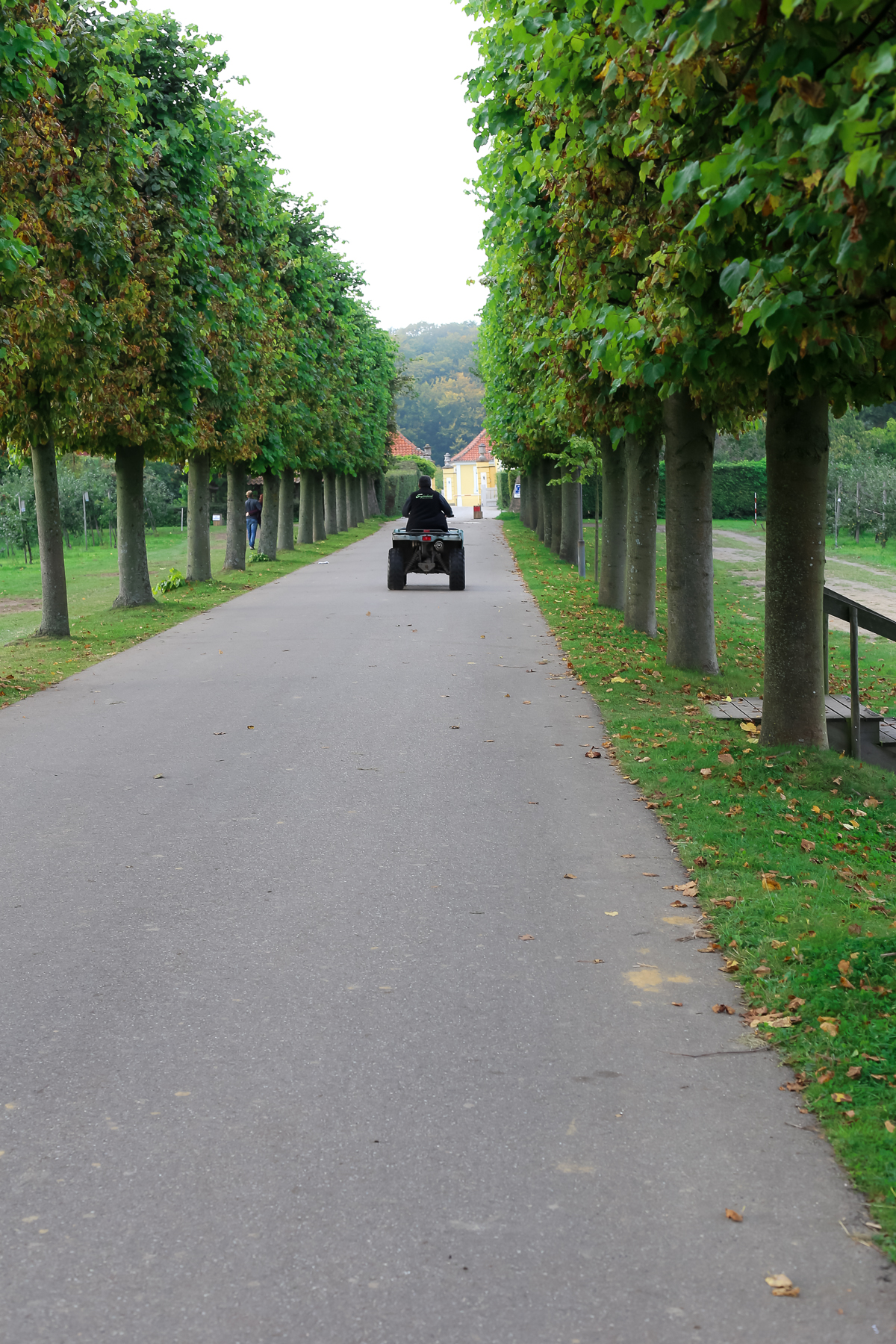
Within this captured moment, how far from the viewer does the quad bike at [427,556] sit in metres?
22.3

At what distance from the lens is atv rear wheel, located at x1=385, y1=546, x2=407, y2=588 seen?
2256cm

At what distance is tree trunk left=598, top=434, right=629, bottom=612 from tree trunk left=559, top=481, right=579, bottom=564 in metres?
8.94

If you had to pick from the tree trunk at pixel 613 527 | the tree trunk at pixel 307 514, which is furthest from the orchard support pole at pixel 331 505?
the tree trunk at pixel 613 527

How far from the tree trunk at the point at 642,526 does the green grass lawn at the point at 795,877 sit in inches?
115

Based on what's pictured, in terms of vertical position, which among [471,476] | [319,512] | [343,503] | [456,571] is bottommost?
[456,571]

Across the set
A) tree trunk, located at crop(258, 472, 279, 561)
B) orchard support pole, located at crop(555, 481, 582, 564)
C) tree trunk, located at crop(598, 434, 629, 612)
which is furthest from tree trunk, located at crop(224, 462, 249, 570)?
tree trunk, located at crop(598, 434, 629, 612)

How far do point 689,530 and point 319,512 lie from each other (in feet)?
128

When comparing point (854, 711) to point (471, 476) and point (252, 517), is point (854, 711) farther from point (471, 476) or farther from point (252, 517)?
point (471, 476)

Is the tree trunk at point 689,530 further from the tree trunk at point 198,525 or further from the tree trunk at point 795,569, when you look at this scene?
the tree trunk at point 198,525

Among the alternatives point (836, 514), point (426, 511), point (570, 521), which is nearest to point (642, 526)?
point (426, 511)

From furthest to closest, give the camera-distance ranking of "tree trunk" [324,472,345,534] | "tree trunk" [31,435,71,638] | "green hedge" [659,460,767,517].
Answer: "green hedge" [659,460,767,517] → "tree trunk" [324,472,345,534] → "tree trunk" [31,435,71,638]

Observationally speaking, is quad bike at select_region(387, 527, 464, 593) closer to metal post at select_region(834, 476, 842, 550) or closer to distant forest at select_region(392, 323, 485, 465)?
metal post at select_region(834, 476, 842, 550)

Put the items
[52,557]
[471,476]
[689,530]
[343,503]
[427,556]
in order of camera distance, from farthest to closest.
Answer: [471,476], [343,503], [427,556], [52,557], [689,530]

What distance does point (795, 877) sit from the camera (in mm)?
6062
